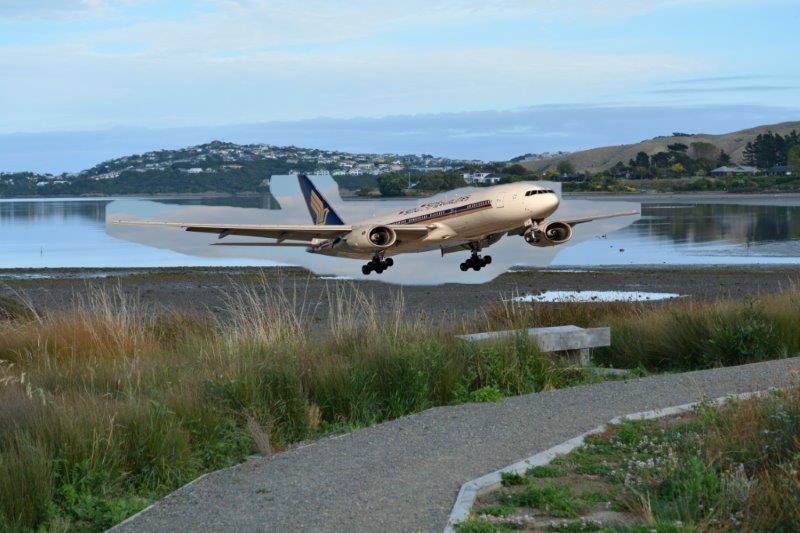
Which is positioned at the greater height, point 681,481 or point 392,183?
point 392,183

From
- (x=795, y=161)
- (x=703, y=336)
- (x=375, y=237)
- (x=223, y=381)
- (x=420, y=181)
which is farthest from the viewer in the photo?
(x=795, y=161)

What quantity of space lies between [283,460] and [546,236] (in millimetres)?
21385

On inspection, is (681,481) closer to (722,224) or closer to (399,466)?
(399,466)

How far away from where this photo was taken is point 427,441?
9.47 metres

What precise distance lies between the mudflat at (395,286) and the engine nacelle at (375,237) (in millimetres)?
1287

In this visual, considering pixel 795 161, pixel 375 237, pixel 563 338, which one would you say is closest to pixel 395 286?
pixel 375 237

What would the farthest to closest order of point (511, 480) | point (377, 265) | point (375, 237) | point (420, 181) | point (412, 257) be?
1. point (420, 181)
2. point (412, 257)
3. point (377, 265)
4. point (375, 237)
5. point (511, 480)

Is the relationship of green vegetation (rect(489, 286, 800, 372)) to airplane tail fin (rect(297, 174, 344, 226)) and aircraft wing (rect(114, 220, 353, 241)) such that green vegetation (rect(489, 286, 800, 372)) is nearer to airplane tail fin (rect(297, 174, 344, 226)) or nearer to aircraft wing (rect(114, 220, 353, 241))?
aircraft wing (rect(114, 220, 353, 241))

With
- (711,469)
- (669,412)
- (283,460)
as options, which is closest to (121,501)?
(283,460)

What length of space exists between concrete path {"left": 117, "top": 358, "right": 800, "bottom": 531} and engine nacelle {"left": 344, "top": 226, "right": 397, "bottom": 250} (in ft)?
64.8

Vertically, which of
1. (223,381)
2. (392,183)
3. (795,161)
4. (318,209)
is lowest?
(223,381)

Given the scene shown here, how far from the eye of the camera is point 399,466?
28.2 ft

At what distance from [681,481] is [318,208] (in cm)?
3285

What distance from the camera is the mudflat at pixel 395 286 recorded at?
29.9 meters
